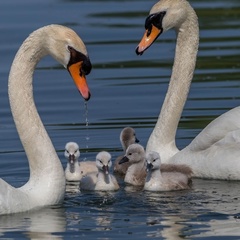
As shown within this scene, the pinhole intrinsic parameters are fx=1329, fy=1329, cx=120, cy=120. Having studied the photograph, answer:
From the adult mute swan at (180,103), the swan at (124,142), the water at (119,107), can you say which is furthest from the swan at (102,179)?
the adult mute swan at (180,103)

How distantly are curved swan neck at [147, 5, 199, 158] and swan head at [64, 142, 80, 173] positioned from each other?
1454mm

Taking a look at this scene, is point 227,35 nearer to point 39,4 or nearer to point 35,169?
point 39,4

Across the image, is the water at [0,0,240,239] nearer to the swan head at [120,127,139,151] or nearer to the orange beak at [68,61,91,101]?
the swan head at [120,127,139,151]

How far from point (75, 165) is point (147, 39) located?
1897mm

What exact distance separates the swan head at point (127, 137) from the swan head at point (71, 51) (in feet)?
8.77

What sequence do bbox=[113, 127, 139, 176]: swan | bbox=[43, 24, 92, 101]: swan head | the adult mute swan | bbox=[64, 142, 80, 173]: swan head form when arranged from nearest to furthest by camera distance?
bbox=[43, 24, 92, 101]: swan head → bbox=[64, 142, 80, 173]: swan head → the adult mute swan → bbox=[113, 127, 139, 176]: swan

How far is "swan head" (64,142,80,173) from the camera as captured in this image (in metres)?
15.2

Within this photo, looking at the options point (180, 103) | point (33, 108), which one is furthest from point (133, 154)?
point (33, 108)

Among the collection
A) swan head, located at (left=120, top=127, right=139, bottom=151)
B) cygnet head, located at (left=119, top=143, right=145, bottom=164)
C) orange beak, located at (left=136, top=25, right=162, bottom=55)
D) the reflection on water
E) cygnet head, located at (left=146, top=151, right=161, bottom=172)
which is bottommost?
the reflection on water

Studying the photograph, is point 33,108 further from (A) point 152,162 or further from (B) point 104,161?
(A) point 152,162

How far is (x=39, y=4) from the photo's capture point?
29.2 meters

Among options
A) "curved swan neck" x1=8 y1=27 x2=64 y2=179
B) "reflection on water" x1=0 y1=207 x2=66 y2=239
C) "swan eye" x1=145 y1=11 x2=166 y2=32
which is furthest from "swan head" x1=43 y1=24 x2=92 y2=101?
"swan eye" x1=145 y1=11 x2=166 y2=32

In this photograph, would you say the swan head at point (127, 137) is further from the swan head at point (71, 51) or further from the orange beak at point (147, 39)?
the swan head at point (71, 51)

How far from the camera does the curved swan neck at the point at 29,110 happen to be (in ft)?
44.4
